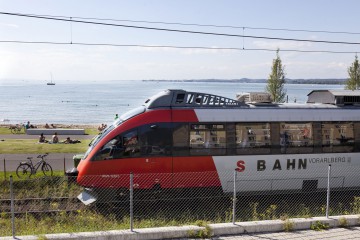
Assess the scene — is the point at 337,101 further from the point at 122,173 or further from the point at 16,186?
the point at 16,186

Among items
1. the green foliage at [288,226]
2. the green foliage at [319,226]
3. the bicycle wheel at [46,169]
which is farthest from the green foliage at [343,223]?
the bicycle wheel at [46,169]

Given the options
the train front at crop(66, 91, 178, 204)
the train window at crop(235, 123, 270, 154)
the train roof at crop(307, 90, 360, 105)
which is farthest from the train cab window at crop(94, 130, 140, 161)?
the train roof at crop(307, 90, 360, 105)

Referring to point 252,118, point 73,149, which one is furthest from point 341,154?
point 73,149

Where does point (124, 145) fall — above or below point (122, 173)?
above

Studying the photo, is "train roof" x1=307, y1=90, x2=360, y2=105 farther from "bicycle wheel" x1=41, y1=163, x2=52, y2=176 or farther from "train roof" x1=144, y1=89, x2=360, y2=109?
"bicycle wheel" x1=41, y1=163, x2=52, y2=176

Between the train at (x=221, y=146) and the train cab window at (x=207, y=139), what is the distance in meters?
0.03

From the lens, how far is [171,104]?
13.1m

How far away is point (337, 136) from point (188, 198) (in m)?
6.00

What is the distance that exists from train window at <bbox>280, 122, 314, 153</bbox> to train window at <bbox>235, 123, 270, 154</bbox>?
0.59 m

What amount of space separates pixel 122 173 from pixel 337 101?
27.9 ft

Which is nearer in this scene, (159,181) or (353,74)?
(159,181)

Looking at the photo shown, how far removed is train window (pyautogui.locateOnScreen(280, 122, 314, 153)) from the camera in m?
13.9

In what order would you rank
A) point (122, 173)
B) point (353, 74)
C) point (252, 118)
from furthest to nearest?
1. point (353, 74)
2. point (252, 118)
3. point (122, 173)

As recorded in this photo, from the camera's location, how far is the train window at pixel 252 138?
13.4 m
